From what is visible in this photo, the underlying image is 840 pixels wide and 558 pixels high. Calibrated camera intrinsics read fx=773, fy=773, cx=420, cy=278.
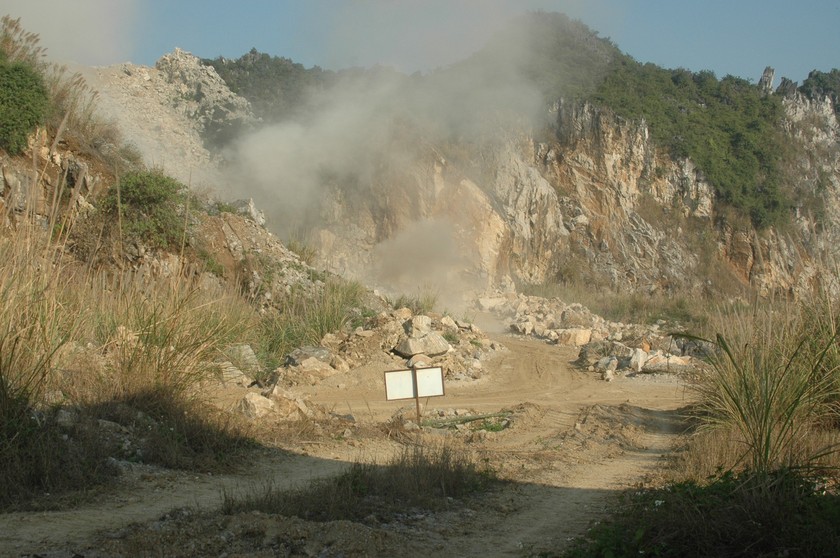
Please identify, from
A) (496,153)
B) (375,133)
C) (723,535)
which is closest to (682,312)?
(496,153)

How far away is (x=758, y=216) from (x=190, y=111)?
28249 millimetres

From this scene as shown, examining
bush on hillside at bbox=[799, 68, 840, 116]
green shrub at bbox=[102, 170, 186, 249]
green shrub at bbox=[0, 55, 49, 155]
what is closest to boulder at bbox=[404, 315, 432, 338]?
green shrub at bbox=[102, 170, 186, 249]

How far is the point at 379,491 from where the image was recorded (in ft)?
20.5

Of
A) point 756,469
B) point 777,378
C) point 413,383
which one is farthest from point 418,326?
point 756,469

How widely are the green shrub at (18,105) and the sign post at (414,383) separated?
12.5 metres

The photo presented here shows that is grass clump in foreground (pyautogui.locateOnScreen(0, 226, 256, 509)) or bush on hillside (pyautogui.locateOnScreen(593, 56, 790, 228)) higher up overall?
bush on hillside (pyautogui.locateOnScreen(593, 56, 790, 228))

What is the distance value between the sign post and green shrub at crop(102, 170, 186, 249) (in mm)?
11087

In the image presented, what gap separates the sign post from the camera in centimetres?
848

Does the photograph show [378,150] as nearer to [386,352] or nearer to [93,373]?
[386,352]

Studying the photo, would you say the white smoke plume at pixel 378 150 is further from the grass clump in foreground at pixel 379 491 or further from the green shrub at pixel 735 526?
the green shrub at pixel 735 526

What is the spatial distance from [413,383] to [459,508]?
236cm

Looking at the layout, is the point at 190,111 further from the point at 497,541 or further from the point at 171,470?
the point at 497,541

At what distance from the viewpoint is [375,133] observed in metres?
34.2

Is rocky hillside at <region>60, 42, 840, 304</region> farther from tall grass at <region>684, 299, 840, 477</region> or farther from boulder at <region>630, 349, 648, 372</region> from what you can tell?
tall grass at <region>684, 299, 840, 477</region>
